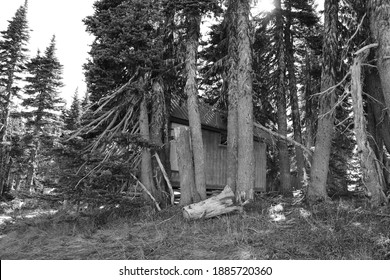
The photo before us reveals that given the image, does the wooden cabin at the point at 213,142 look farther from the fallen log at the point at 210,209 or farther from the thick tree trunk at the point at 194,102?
the fallen log at the point at 210,209

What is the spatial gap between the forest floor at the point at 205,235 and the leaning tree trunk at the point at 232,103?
193 centimetres

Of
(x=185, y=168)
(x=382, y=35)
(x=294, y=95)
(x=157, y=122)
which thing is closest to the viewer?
(x=382, y=35)

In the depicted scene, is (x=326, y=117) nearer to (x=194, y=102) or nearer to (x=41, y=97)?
(x=194, y=102)

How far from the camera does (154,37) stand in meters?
11.8

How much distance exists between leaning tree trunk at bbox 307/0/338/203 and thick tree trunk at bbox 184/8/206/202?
13.9ft

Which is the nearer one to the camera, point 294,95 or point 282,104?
point 282,104

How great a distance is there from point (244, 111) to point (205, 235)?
Answer: 17.0 ft

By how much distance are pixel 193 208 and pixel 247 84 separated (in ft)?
17.0

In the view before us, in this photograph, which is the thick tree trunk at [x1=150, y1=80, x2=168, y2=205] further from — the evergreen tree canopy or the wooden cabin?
the evergreen tree canopy

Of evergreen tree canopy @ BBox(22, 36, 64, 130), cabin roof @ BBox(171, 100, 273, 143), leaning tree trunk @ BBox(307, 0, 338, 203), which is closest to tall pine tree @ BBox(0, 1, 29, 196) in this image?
evergreen tree canopy @ BBox(22, 36, 64, 130)

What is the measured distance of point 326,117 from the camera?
10953 mm

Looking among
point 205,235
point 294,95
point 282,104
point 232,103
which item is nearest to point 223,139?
point 282,104
